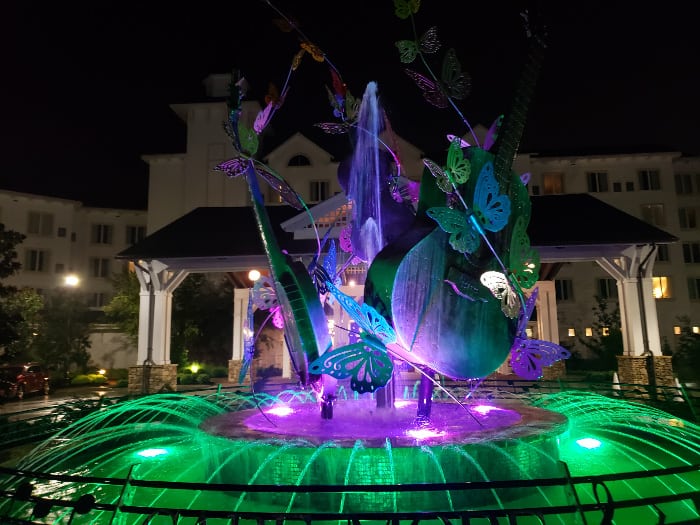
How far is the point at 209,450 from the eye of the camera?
22.2 feet

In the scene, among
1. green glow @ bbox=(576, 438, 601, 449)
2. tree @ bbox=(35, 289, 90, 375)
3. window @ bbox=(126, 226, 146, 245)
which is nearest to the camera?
green glow @ bbox=(576, 438, 601, 449)

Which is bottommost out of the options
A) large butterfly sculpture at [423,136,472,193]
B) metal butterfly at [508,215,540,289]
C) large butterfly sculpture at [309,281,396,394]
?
large butterfly sculpture at [309,281,396,394]

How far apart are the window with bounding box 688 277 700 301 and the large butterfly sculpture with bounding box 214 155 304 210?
33132 mm

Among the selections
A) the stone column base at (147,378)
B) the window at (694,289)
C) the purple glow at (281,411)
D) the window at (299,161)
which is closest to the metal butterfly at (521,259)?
the purple glow at (281,411)

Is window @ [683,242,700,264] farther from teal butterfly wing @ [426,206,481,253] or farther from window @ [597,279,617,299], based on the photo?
teal butterfly wing @ [426,206,481,253]

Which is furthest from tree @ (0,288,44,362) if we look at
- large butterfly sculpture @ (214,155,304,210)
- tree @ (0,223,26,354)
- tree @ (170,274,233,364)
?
large butterfly sculpture @ (214,155,304,210)

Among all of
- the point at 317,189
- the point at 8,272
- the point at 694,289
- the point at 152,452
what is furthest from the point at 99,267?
the point at 694,289

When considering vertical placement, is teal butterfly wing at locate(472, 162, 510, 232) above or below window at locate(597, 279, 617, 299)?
below

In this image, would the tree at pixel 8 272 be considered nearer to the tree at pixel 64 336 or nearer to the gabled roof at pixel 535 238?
the gabled roof at pixel 535 238

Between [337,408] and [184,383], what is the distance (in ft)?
55.0

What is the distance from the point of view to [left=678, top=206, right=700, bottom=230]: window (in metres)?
34.0

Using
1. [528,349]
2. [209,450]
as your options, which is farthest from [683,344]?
[209,450]

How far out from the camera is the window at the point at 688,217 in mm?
34031

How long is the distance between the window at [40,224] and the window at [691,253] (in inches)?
1695
